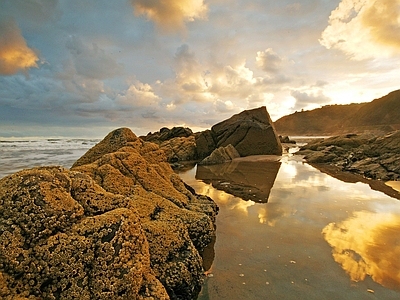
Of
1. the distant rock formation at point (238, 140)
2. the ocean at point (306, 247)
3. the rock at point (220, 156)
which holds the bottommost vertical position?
the ocean at point (306, 247)

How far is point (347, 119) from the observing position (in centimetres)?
14412

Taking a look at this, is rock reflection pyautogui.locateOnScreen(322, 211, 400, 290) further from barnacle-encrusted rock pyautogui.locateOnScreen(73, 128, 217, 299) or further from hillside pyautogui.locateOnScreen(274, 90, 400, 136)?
hillside pyautogui.locateOnScreen(274, 90, 400, 136)

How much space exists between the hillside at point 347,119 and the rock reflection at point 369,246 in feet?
386

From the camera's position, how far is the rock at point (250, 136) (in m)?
24.7

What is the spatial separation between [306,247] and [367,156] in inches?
591

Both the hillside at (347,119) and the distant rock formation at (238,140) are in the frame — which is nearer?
the distant rock formation at (238,140)

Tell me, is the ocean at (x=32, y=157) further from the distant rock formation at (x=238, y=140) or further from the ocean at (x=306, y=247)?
the ocean at (x=306, y=247)

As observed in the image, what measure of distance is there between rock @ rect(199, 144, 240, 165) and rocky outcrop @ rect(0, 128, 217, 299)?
15470 millimetres

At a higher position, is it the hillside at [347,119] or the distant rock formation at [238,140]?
the hillside at [347,119]

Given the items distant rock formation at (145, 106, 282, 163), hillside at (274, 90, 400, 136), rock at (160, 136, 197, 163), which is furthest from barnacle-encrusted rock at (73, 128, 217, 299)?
hillside at (274, 90, 400, 136)

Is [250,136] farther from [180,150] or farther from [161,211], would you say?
[161,211]

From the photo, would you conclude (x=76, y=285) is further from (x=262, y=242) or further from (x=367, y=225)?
(x=367, y=225)

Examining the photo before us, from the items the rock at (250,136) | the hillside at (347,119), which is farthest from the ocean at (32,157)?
the hillside at (347,119)

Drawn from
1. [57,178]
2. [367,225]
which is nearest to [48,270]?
[57,178]
